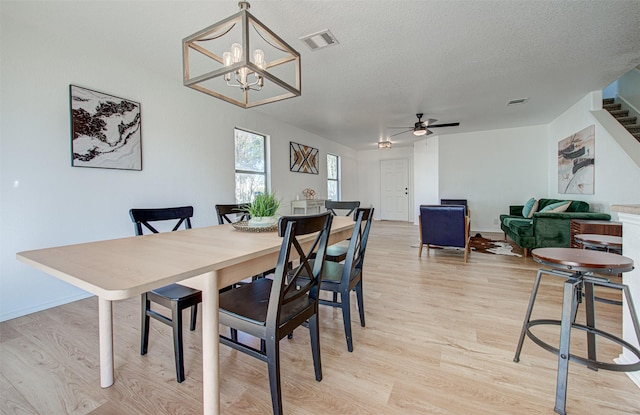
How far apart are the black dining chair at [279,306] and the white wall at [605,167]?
167 inches

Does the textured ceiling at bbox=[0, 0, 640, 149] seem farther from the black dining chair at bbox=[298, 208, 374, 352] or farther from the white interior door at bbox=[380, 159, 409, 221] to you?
the white interior door at bbox=[380, 159, 409, 221]

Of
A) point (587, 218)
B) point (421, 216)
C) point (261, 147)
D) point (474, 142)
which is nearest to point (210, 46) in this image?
point (261, 147)

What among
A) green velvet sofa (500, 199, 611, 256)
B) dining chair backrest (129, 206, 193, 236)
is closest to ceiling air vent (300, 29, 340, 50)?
dining chair backrest (129, 206, 193, 236)

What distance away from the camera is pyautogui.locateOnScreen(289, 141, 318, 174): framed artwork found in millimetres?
5613

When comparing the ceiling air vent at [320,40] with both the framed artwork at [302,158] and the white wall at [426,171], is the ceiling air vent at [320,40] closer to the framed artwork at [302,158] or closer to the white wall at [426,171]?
the framed artwork at [302,158]

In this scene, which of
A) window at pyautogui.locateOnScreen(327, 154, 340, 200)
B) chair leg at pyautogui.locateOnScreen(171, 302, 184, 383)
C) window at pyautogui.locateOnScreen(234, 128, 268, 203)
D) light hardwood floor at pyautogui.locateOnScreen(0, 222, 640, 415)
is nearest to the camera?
light hardwood floor at pyautogui.locateOnScreen(0, 222, 640, 415)

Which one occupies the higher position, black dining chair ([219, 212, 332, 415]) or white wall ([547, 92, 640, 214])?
white wall ([547, 92, 640, 214])

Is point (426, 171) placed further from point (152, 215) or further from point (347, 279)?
point (152, 215)

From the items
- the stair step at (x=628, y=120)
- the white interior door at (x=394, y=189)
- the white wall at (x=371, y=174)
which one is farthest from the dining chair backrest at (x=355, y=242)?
the white wall at (x=371, y=174)

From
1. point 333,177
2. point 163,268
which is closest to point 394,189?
point 333,177

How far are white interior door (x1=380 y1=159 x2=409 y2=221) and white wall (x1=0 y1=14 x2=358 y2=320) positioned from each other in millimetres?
6219

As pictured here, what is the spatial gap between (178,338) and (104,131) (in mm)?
2399

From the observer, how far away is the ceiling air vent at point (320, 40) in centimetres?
240

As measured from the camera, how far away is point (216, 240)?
1436mm
